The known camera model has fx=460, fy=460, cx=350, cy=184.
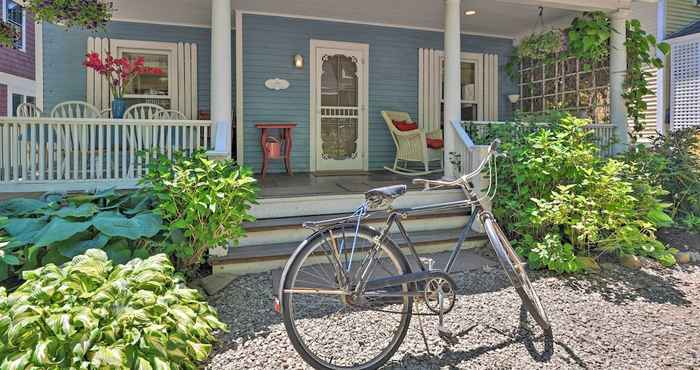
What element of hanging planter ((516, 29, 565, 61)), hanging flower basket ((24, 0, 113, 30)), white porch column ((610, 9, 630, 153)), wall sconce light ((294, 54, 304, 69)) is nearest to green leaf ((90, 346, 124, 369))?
hanging flower basket ((24, 0, 113, 30))

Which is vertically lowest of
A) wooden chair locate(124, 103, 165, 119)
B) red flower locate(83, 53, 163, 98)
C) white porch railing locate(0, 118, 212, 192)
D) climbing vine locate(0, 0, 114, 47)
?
white porch railing locate(0, 118, 212, 192)

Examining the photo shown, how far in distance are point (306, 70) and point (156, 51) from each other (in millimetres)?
2083

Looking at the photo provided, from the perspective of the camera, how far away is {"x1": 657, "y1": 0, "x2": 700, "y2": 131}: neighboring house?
9.02 metres

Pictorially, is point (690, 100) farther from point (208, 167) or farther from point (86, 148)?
point (86, 148)

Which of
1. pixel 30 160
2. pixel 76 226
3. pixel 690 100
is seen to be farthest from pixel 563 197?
pixel 690 100

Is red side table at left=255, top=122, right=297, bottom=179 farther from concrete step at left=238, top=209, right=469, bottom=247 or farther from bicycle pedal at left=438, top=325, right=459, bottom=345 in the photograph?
bicycle pedal at left=438, top=325, right=459, bottom=345

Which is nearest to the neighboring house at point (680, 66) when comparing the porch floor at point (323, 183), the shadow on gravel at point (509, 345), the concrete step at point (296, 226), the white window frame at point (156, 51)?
the porch floor at point (323, 183)

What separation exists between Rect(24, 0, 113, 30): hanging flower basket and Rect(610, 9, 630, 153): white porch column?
5.68 metres

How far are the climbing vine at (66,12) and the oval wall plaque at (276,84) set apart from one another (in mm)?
2409

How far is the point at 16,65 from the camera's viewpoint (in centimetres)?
1050

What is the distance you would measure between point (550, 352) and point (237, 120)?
511 centimetres

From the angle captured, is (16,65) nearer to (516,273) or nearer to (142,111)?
(142,111)

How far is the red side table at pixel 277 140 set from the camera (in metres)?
6.16

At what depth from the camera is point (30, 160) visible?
14.1 ft
